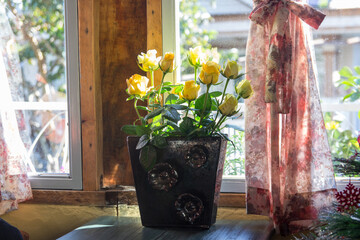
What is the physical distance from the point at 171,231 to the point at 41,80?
106 cm

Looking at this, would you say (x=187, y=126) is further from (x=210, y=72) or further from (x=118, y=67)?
(x=118, y=67)

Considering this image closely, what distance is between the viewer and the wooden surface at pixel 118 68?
2133 millimetres

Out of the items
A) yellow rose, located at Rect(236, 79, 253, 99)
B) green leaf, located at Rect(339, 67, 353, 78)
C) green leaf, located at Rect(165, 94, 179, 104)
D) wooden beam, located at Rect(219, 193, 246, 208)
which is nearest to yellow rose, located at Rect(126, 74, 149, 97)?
green leaf, located at Rect(165, 94, 179, 104)

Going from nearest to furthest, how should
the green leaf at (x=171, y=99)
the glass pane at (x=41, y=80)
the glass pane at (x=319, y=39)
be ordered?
the green leaf at (x=171, y=99) → the glass pane at (x=319, y=39) → the glass pane at (x=41, y=80)

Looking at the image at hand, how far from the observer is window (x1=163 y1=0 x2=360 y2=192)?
6.39ft

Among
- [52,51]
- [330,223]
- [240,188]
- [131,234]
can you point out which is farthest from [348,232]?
[52,51]

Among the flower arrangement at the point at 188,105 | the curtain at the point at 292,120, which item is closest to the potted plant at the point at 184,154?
the flower arrangement at the point at 188,105

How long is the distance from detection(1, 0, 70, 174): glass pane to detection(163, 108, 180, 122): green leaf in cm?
82

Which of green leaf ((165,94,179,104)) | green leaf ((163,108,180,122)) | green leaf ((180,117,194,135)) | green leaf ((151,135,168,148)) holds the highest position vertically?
green leaf ((165,94,179,104))

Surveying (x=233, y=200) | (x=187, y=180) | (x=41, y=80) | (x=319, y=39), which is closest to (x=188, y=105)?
(x=187, y=180)

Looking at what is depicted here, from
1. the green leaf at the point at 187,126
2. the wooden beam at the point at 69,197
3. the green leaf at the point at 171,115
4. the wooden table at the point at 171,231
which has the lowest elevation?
the wooden table at the point at 171,231

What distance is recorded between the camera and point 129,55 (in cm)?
214

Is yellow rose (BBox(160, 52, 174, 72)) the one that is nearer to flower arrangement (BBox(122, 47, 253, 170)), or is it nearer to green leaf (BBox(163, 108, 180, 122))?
flower arrangement (BBox(122, 47, 253, 170))

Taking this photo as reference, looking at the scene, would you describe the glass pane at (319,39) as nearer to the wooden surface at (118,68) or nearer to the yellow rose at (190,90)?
the wooden surface at (118,68)
